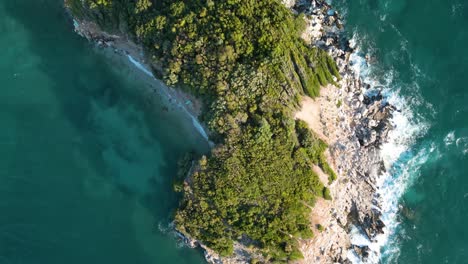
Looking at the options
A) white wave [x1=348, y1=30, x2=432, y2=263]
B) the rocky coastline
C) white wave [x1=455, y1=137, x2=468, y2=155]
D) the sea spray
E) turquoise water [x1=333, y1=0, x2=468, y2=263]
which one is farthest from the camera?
the sea spray

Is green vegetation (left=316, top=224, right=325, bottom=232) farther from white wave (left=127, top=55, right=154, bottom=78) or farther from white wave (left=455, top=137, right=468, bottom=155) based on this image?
white wave (left=127, top=55, right=154, bottom=78)

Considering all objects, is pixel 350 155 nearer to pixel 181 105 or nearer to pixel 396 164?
pixel 396 164

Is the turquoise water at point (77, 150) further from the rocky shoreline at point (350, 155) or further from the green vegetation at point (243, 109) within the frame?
the rocky shoreline at point (350, 155)

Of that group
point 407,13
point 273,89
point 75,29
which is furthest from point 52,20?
point 407,13

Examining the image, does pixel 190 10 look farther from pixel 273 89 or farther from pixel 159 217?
pixel 159 217

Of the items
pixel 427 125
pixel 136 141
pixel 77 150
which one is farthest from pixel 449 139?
pixel 77 150

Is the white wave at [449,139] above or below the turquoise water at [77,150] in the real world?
above

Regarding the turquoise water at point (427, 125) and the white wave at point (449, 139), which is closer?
the turquoise water at point (427, 125)

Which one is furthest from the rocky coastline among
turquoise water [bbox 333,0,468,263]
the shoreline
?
turquoise water [bbox 333,0,468,263]

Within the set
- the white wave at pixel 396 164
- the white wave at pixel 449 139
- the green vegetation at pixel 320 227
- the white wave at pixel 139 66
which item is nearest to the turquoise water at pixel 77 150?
the white wave at pixel 139 66
